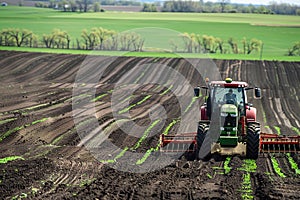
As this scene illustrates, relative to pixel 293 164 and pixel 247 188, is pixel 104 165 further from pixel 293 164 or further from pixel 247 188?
pixel 293 164

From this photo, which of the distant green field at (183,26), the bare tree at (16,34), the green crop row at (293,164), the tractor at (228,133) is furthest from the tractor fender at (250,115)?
the distant green field at (183,26)

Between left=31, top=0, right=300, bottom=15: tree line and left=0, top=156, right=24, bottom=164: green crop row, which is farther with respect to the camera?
left=31, top=0, right=300, bottom=15: tree line

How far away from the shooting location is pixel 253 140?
13328 millimetres

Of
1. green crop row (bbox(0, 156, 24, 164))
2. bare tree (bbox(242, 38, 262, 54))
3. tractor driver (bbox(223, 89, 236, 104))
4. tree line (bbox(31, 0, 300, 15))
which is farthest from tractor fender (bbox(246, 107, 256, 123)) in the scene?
tree line (bbox(31, 0, 300, 15))

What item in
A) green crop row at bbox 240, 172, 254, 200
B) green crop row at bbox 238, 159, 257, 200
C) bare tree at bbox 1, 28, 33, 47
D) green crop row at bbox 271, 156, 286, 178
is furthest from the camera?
bare tree at bbox 1, 28, 33, 47

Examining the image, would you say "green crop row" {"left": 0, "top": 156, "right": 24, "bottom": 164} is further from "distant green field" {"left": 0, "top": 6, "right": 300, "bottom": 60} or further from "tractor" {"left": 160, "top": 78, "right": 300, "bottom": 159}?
"distant green field" {"left": 0, "top": 6, "right": 300, "bottom": 60}

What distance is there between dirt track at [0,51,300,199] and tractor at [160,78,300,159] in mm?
483

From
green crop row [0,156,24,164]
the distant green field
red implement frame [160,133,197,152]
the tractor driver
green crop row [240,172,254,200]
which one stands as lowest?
the distant green field

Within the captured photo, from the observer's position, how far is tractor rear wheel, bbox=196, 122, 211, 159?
44.3 feet

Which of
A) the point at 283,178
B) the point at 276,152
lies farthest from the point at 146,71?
the point at 283,178

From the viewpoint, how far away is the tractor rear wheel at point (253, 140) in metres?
13.3

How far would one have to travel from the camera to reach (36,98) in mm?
25859

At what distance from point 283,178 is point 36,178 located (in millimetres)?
6457

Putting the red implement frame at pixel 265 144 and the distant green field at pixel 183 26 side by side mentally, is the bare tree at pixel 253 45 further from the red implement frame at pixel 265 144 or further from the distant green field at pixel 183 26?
the red implement frame at pixel 265 144
